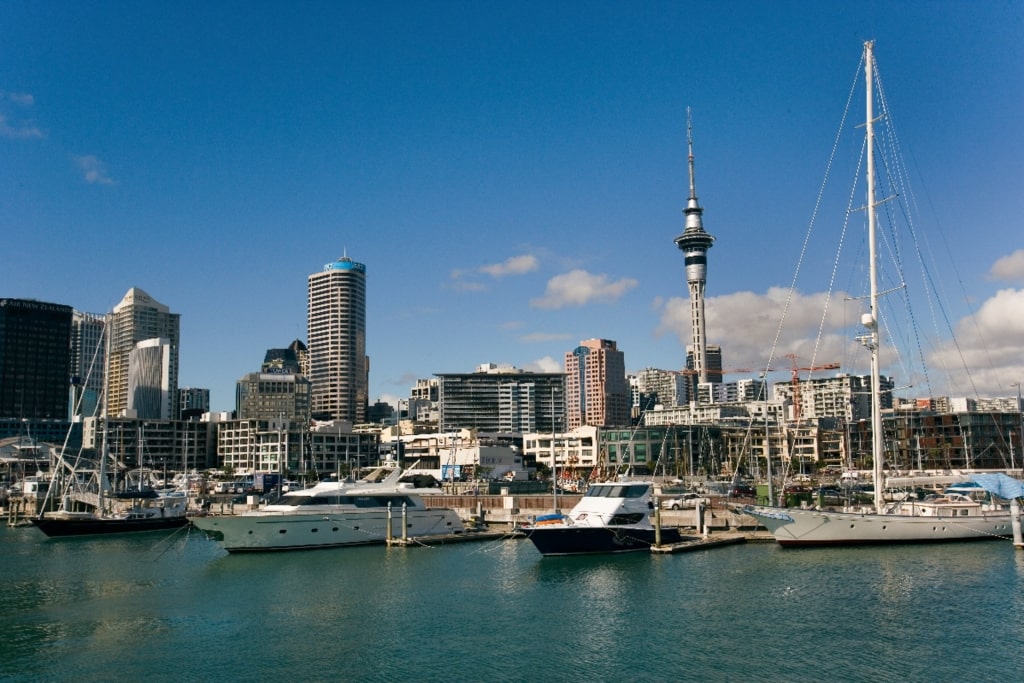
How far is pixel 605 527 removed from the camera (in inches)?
2039

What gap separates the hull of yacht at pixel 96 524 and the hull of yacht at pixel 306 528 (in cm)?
1941

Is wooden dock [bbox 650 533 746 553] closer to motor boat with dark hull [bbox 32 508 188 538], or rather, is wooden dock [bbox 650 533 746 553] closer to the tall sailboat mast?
the tall sailboat mast

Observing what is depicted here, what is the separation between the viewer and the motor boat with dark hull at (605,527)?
167ft

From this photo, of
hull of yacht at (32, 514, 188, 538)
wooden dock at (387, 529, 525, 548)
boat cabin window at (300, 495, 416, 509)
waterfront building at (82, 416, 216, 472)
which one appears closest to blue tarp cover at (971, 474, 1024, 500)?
wooden dock at (387, 529, 525, 548)

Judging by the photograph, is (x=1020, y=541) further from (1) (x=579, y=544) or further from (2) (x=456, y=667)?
(2) (x=456, y=667)

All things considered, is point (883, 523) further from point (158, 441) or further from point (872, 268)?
point (158, 441)

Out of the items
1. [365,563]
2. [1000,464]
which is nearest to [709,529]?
[365,563]

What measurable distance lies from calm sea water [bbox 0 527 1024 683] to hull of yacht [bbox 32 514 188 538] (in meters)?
18.9

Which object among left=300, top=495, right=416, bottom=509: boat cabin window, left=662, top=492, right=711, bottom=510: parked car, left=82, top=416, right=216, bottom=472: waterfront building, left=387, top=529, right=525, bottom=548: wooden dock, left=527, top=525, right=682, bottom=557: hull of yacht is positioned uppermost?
left=82, top=416, right=216, bottom=472: waterfront building

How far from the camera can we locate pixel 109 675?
91.2ft

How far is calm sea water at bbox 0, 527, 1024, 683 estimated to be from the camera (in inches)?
1117

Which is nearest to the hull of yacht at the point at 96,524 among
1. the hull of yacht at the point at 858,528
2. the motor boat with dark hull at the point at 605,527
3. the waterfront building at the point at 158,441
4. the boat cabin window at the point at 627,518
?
the motor boat with dark hull at the point at 605,527

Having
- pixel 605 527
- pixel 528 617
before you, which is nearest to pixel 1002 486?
pixel 605 527

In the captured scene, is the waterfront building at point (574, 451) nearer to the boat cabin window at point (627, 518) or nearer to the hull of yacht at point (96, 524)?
the hull of yacht at point (96, 524)
